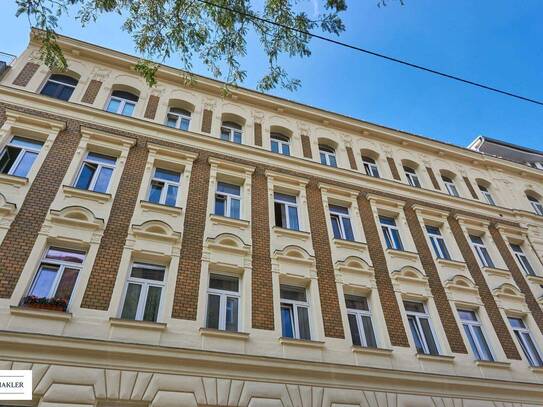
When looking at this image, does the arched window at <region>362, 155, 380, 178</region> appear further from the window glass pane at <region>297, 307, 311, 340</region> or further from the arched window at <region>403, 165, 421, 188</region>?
the window glass pane at <region>297, 307, 311, 340</region>

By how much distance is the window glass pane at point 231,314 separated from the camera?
326 inches

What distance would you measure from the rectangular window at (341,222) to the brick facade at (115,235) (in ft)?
20.6

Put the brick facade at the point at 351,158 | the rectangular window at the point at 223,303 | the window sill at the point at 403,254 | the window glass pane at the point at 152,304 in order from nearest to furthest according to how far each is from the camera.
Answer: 1. the window glass pane at the point at 152,304
2. the rectangular window at the point at 223,303
3. the window sill at the point at 403,254
4. the brick facade at the point at 351,158

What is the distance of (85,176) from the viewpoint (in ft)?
32.7

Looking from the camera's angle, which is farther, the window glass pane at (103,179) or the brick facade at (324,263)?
the window glass pane at (103,179)

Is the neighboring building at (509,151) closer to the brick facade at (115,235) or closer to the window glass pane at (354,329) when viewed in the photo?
the window glass pane at (354,329)

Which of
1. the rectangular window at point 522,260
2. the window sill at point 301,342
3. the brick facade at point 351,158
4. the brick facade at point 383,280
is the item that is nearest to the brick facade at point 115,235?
the window sill at point 301,342

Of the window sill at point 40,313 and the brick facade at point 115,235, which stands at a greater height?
the brick facade at point 115,235

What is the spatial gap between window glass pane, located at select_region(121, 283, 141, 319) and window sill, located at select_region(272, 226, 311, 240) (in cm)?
408

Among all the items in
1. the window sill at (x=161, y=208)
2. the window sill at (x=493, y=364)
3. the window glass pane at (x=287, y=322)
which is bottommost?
the window sill at (x=493, y=364)

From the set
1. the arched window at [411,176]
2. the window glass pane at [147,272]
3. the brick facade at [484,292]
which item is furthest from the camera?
the arched window at [411,176]

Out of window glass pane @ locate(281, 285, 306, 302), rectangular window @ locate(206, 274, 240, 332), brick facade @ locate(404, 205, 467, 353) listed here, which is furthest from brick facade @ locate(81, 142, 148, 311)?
brick facade @ locate(404, 205, 467, 353)

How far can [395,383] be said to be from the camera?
326 inches

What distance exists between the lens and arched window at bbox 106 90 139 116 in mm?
12188
